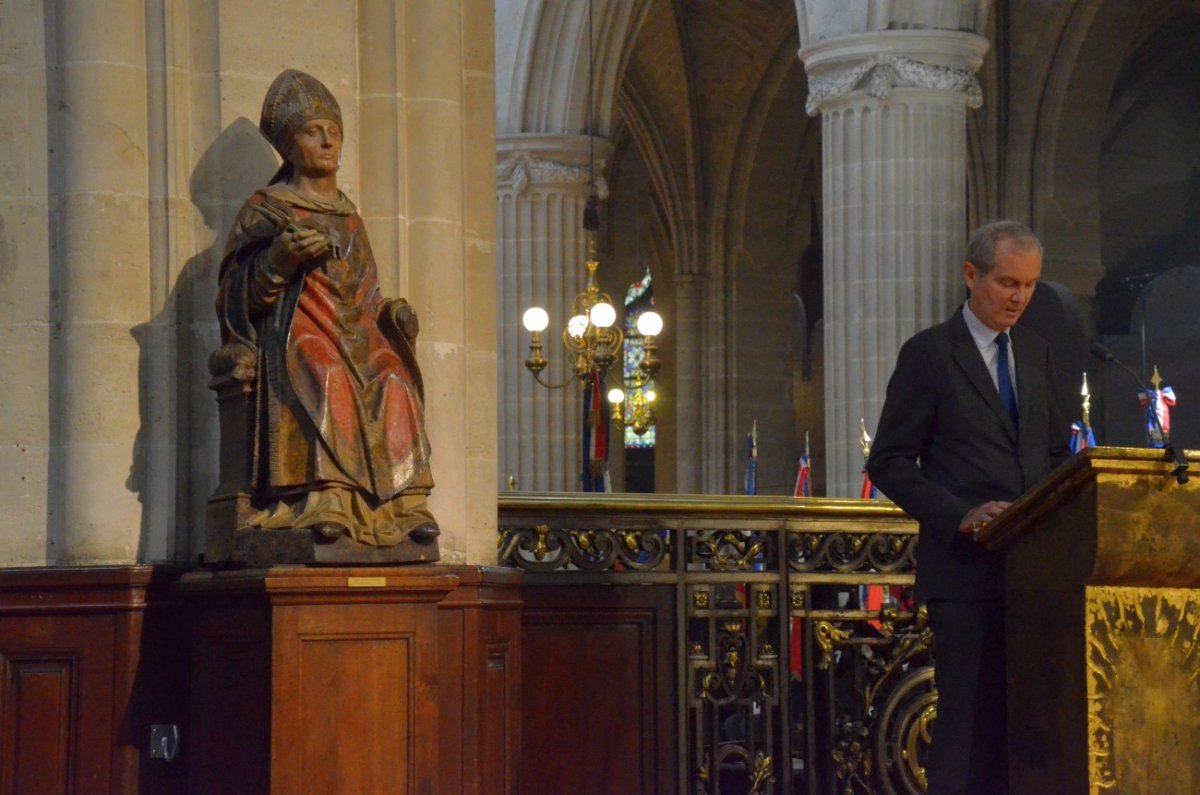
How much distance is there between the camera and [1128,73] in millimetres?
21828

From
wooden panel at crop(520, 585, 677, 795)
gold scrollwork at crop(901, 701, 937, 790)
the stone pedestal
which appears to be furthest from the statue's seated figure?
gold scrollwork at crop(901, 701, 937, 790)

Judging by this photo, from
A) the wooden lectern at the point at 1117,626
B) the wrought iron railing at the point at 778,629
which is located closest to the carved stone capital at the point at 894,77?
the wrought iron railing at the point at 778,629

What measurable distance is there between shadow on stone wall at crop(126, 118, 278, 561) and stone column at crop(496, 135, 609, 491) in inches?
462

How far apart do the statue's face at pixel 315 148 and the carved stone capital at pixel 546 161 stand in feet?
40.1

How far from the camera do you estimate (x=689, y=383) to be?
2380cm

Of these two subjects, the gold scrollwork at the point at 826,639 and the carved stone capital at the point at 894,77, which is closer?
the gold scrollwork at the point at 826,639

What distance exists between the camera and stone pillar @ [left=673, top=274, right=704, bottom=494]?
2347 centimetres

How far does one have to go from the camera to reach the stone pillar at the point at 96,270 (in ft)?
17.4

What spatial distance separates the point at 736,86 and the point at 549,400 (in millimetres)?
7586

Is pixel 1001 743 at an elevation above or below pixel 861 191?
below

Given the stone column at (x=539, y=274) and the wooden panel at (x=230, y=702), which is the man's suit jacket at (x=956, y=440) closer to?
the wooden panel at (x=230, y=702)

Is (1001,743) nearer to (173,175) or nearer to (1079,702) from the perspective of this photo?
(1079,702)

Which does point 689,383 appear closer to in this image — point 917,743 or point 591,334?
point 591,334

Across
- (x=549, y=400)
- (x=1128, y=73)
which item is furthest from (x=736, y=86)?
(x=549, y=400)
